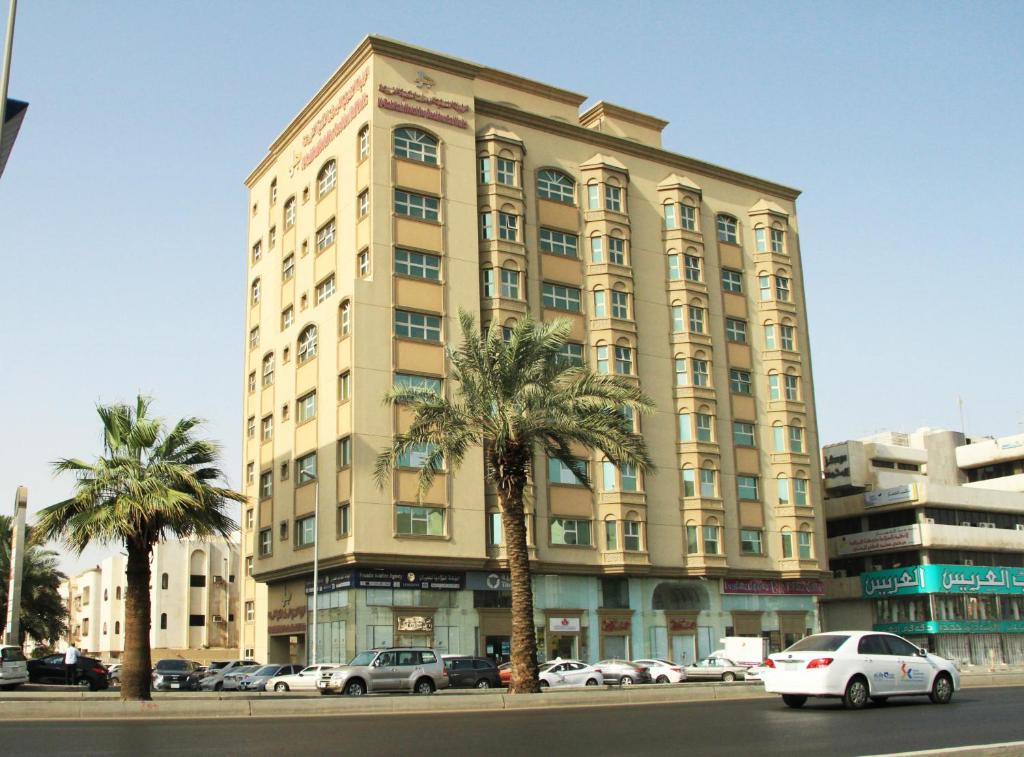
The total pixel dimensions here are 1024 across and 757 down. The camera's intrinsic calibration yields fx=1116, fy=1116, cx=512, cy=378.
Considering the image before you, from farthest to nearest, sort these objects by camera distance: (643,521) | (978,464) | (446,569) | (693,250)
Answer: (978,464), (693,250), (643,521), (446,569)

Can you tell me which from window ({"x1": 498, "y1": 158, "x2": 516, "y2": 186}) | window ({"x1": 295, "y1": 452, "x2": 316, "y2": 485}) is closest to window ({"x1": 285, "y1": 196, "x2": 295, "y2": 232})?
window ({"x1": 498, "y1": 158, "x2": 516, "y2": 186})

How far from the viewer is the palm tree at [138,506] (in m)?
32.0

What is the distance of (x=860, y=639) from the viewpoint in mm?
21609

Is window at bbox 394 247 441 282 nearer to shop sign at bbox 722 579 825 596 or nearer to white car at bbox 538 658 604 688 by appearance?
white car at bbox 538 658 604 688

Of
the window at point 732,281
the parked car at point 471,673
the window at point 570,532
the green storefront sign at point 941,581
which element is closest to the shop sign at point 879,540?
the green storefront sign at point 941,581

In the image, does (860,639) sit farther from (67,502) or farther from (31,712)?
(67,502)

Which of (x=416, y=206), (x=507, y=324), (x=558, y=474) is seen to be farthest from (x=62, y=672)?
(x=416, y=206)

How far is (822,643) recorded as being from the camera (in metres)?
21.7

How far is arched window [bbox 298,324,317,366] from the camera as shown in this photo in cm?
5884

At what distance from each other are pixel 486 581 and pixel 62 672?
19.8 meters

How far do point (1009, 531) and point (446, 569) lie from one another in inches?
1663

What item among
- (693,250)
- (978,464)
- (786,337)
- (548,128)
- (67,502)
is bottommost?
(67,502)

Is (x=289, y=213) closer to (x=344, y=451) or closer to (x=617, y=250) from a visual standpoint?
(x=344, y=451)

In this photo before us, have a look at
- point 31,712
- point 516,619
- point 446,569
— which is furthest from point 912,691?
point 446,569
